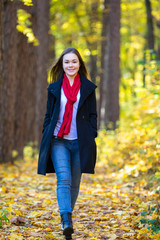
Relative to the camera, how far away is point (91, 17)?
739 inches

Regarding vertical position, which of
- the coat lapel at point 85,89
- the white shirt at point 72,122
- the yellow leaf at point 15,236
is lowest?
the yellow leaf at point 15,236

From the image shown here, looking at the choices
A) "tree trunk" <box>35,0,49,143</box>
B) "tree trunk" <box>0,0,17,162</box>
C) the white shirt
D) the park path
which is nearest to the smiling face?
the white shirt

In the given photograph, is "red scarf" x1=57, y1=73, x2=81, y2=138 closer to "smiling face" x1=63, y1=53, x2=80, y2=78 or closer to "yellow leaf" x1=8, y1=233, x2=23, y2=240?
"smiling face" x1=63, y1=53, x2=80, y2=78

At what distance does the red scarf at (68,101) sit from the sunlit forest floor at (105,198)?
1.22 meters

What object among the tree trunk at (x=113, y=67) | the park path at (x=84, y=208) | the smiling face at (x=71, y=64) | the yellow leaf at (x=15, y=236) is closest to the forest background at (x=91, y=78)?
the tree trunk at (x=113, y=67)

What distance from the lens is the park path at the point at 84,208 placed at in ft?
14.6

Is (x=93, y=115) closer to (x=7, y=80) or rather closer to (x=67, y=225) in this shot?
(x=67, y=225)

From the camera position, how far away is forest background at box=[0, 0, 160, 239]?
8.44 meters

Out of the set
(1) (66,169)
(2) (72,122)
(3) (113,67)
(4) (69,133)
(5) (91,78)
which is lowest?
(1) (66,169)

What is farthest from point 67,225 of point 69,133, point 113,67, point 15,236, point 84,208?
point 113,67

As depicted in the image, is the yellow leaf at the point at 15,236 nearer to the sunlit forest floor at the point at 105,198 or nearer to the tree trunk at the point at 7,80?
the sunlit forest floor at the point at 105,198

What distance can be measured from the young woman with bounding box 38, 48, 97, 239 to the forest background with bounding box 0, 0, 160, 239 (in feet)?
3.84

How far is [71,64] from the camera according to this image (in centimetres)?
455

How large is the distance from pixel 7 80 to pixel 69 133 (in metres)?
5.76
